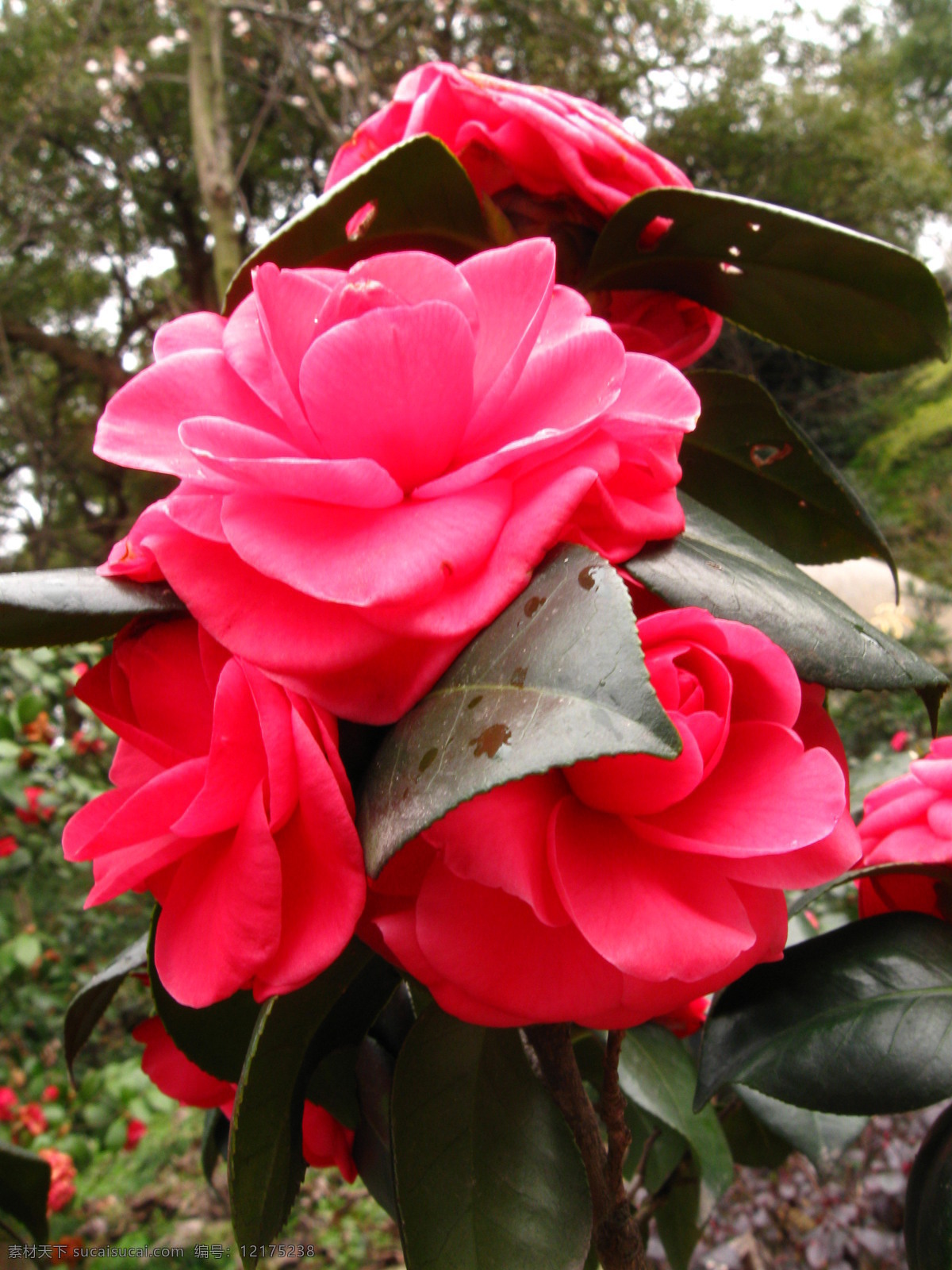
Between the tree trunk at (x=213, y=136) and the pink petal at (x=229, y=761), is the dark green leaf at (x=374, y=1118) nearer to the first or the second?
the pink petal at (x=229, y=761)

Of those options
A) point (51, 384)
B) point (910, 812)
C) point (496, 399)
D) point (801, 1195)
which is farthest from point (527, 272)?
point (51, 384)

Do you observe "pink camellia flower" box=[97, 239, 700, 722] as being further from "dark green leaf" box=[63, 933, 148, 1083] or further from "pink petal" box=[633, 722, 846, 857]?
"dark green leaf" box=[63, 933, 148, 1083]

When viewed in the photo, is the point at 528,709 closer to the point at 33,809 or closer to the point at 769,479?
the point at 769,479

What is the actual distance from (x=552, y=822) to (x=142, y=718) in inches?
6.4

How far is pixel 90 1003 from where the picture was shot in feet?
1.87

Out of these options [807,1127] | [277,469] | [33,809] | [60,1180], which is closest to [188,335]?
[277,469]

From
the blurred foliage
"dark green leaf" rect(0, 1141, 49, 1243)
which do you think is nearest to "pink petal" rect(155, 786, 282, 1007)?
"dark green leaf" rect(0, 1141, 49, 1243)

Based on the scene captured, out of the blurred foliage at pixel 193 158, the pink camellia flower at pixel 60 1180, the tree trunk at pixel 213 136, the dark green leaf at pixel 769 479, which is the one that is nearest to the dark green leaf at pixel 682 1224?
the dark green leaf at pixel 769 479

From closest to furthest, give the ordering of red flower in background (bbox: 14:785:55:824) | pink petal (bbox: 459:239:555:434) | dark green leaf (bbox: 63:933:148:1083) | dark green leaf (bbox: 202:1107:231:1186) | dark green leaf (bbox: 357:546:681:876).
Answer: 1. dark green leaf (bbox: 357:546:681:876)
2. pink petal (bbox: 459:239:555:434)
3. dark green leaf (bbox: 63:933:148:1083)
4. dark green leaf (bbox: 202:1107:231:1186)
5. red flower in background (bbox: 14:785:55:824)

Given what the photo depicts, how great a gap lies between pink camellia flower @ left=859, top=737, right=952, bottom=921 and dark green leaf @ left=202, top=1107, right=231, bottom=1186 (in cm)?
52

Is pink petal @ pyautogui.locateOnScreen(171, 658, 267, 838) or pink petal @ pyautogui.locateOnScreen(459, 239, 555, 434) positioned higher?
pink petal @ pyautogui.locateOnScreen(459, 239, 555, 434)

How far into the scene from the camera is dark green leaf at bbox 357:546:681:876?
211mm

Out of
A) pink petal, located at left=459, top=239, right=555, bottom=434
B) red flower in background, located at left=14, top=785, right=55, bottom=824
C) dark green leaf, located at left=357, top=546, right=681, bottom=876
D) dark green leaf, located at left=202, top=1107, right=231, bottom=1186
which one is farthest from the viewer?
red flower in background, located at left=14, top=785, right=55, bottom=824

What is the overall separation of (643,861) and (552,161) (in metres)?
0.37
